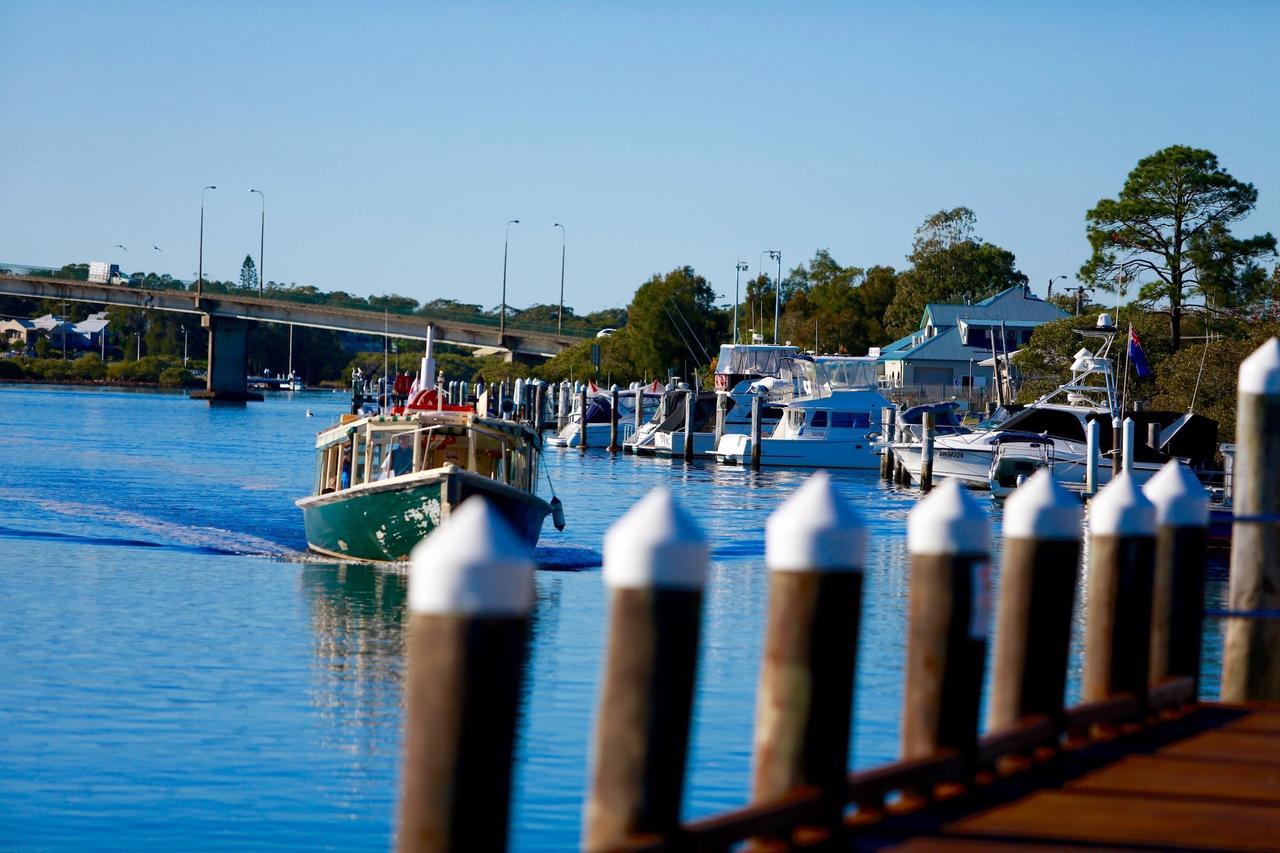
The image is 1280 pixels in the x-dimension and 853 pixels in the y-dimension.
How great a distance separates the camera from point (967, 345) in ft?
313

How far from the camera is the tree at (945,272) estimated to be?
122500 mm

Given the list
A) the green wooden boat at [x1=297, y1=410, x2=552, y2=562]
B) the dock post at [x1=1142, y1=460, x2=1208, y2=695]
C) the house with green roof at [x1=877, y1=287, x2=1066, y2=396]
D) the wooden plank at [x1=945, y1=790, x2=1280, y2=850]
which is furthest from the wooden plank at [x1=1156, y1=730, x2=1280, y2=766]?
the house with green roof at [x1=877, y1=287, x2=1066, y2=396]

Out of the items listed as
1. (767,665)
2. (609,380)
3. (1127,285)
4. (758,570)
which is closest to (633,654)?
(767,665)

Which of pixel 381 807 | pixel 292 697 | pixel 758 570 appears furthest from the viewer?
pixel 758 570

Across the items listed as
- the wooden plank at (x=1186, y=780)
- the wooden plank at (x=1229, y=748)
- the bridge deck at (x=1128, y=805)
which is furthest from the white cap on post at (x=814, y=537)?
the wooden plank at (x=1229, y=748)

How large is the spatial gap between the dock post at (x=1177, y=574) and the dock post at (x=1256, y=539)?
29cm

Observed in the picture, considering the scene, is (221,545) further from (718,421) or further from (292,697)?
(718,421)

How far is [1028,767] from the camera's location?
285 inches

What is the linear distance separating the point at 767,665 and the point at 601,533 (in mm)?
32870

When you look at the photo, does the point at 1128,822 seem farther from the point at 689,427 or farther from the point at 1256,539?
the point at 689,427

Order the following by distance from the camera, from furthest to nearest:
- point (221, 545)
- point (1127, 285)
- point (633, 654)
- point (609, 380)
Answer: point (609, 380)
point (1127, 285)
point (221, 545)
point (633, 654)

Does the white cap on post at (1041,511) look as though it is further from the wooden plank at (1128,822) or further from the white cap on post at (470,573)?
the white cap on post at (470,573)

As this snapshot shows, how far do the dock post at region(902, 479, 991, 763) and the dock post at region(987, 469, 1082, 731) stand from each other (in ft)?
1.83

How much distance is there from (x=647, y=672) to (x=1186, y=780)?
320cm
